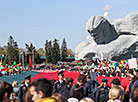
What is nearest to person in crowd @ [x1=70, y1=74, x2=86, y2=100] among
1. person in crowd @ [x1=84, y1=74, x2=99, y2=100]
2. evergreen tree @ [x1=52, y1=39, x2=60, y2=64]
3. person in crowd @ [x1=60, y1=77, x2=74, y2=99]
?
person in crowd @ [x1=60, y1=77, x2=74, y2=99]

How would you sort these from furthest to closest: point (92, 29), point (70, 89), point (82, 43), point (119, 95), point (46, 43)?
point (46, 43) < point (82, 43) < point (92, 29) < point (70, 89) < point (119, 95)

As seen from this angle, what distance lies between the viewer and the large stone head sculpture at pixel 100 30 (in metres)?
30.7

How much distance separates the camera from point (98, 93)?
6051 mm

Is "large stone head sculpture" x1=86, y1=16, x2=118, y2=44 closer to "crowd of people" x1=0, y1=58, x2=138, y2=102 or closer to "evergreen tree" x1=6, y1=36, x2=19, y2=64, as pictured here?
"crowd of people" x1=0, y1=58, x2=138, y2=102

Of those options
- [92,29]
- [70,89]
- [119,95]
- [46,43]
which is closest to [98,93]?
[70,89]

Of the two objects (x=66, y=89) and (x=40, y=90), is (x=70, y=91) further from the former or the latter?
(x=40, y=90)

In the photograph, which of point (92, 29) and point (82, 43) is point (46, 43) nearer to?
point (82, 43)

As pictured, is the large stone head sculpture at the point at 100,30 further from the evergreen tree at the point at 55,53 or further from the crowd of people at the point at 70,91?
the evergreen tree at the point at 55,53

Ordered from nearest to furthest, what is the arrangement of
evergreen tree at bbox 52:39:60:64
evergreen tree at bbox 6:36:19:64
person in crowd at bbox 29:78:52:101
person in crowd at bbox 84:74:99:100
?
person in crowd at bbox 29:78:52:101, person in crowd at bbox 84:74:99:100, evergreen tree at bbox 6:36:19:64, evergreen tree at bbox 52:39:60:64

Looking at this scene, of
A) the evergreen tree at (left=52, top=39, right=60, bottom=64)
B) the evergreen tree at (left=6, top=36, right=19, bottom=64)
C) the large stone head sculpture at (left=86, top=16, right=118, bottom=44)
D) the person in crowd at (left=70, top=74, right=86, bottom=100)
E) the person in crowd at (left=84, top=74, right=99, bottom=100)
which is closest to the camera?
the person in crowd at (left=70, top=74, right=86, bottom=100)

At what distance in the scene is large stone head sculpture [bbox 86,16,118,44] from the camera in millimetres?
30672

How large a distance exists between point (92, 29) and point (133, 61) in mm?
20115

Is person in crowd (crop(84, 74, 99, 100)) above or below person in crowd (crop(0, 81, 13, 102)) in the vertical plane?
below

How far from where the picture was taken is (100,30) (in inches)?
1240
